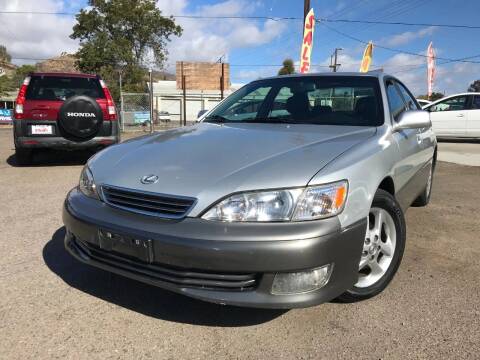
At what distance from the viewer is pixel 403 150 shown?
3447 mm

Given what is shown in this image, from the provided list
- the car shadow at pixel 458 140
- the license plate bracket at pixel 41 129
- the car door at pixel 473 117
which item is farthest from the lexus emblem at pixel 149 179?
the car shadow at pixel 458 140

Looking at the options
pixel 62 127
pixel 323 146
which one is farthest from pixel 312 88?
pixel 62 127

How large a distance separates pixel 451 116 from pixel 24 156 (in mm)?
12539

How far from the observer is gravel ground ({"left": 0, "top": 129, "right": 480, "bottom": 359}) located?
2.28 metres

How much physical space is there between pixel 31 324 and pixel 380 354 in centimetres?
189

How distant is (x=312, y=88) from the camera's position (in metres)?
3.86

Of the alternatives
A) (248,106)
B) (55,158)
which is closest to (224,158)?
(248,106)

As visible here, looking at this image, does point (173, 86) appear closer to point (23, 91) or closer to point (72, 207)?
point (23, 91)

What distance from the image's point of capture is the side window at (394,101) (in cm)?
358

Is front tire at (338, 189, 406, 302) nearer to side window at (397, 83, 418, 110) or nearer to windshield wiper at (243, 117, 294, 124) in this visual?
windshield wiper at (243, 117, 294, 124)

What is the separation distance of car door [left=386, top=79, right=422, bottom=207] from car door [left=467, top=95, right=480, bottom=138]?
37.4ft

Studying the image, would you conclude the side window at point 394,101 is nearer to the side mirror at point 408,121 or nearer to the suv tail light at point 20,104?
the side mirror at point 408,121

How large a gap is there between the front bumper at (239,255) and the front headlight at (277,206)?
0.04 m

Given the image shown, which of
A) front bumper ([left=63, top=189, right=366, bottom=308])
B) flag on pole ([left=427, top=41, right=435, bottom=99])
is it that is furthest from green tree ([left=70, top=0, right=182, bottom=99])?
front bumper ([left=63, top=189, right=366, bottom=308])
